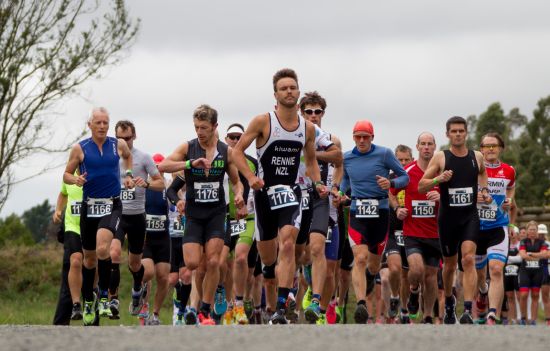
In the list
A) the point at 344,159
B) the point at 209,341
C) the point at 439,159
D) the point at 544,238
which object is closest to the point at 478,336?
the point at 209,341

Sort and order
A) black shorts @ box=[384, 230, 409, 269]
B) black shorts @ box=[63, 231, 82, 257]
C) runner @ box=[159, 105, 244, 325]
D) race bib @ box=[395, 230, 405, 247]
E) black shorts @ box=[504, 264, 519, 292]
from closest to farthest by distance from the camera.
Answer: runner @ box=[159, 105, 244, 325] < black shorts @ box=[63, 231, 82, 257] < black shorts @ box=[384, 230, 409, 269] < race bib @ box=[395, 230, 405, 247] < black shorts @ box=[504, 264, 519, 292]

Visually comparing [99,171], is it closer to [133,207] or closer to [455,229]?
[133,207]

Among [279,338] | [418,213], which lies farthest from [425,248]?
[279,338]

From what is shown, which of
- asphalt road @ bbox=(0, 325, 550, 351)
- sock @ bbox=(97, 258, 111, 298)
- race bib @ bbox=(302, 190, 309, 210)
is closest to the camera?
asphalt road @ bbox=(0, 325, 550, 351)

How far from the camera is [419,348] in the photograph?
856 centimetres

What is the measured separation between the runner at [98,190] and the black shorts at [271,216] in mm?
2544

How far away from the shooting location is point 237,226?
17.4 metres

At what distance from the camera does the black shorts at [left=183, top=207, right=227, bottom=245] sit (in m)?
14.1

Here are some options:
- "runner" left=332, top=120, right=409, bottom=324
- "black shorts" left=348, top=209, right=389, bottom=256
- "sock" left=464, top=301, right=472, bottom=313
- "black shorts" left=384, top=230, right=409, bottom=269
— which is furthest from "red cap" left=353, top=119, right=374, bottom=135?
"sock" left=464, top=301, right=472, bottom=313

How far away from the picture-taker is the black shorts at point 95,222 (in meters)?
15.3

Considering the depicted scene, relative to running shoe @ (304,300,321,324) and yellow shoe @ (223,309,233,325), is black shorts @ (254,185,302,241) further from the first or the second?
yellow shoe @ (223,309,233,325)

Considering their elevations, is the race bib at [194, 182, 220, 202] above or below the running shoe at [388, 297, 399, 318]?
above

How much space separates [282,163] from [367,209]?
3.13 m

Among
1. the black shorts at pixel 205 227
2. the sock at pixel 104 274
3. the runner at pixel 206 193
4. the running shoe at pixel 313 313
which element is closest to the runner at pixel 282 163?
the running shoe at pixel 313 313
